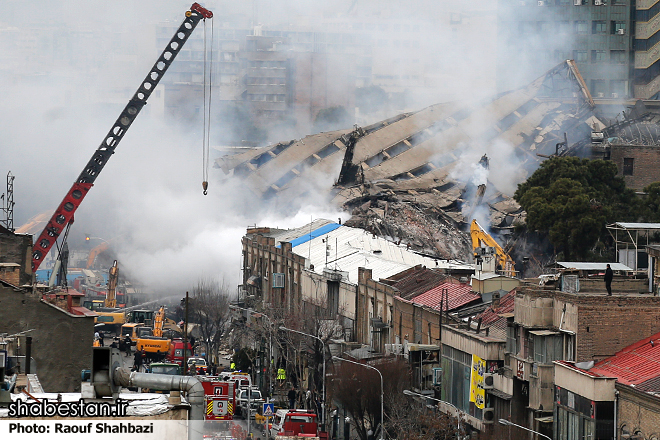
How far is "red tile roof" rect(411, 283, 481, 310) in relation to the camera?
50.1m

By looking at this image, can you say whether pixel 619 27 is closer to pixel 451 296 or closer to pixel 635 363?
pixel 451 296

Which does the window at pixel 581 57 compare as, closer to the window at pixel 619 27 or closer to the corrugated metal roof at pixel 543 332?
the window at pixel 619 27

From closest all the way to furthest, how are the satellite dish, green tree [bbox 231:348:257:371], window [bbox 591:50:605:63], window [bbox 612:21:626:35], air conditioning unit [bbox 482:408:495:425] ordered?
the satellite dish → air conditioning unit [bbox 482:408:495:425] → green tree [bbox 231:348:257:371] → window [bbox 612:21:626:35] → window [bbox 591:50:605:63]

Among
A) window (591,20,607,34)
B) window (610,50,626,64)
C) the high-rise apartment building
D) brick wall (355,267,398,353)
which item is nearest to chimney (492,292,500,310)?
brick wall (355,267,398,353)

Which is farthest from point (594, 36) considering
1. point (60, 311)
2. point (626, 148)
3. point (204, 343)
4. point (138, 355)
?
point (60, 311)

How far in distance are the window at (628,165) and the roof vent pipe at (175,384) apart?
2610 inches

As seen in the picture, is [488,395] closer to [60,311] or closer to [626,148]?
[60,311]

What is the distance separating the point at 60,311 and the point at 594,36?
97186 millimetres

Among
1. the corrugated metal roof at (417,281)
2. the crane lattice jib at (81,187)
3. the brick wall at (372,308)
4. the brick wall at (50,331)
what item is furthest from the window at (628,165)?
the brick wall at (50,331)

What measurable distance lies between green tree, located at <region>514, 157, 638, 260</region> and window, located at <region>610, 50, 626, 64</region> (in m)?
47.7

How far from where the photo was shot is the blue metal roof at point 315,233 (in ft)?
262

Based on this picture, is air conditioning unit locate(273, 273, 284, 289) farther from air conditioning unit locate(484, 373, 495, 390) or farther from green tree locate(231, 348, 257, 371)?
air conditioning unit locate(484, 373, 495, 390)

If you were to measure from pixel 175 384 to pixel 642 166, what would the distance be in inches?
2622

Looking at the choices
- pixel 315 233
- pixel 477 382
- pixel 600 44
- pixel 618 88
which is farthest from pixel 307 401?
pixel 600 44
